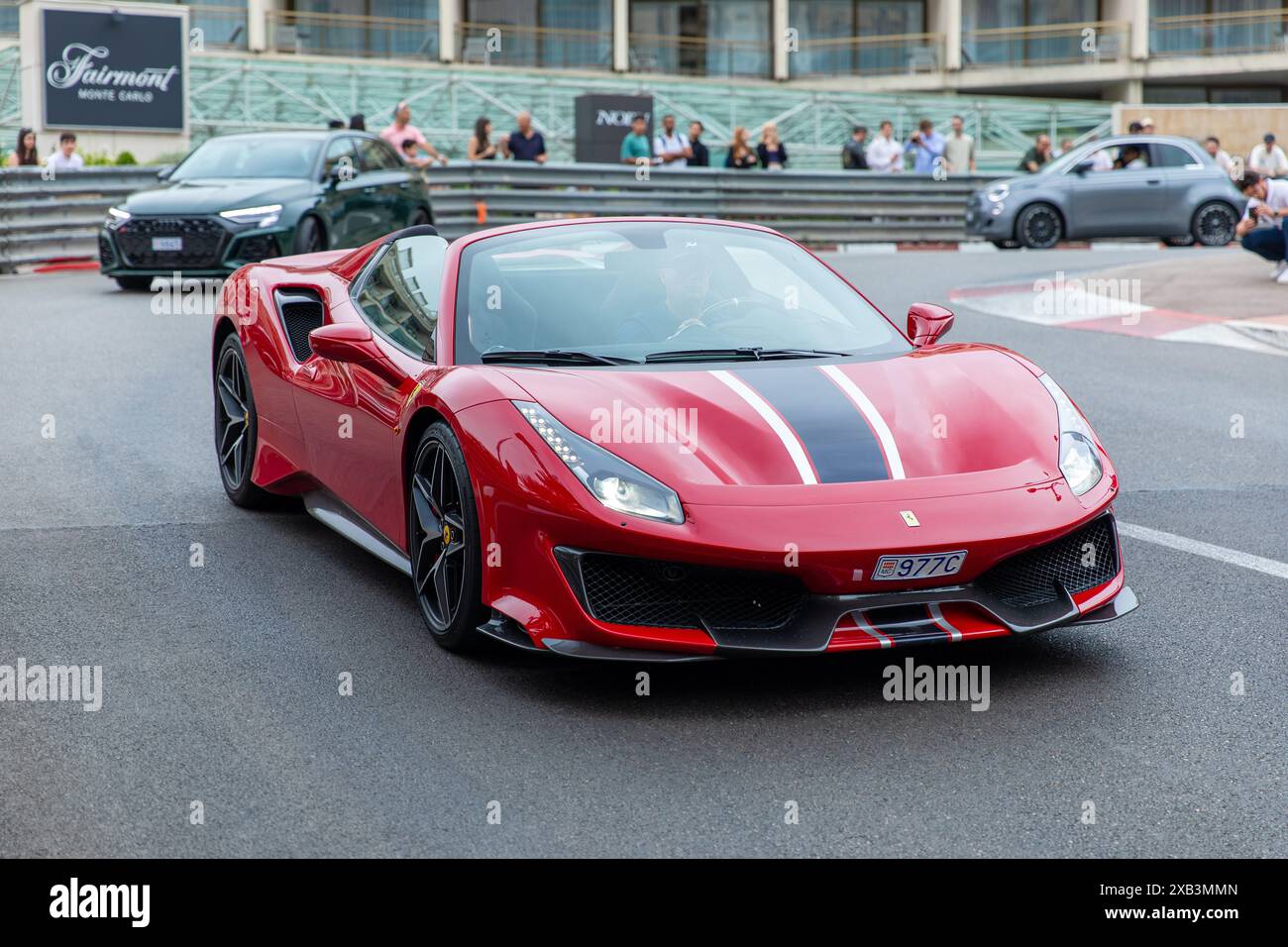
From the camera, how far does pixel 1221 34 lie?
2009 inches

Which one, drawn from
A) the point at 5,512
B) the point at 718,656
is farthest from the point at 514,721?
the point at 5,512

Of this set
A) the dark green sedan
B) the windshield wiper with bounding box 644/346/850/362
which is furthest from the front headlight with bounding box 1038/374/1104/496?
the dark green sedan

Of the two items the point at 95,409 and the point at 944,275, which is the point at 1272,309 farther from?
the point at 95,409

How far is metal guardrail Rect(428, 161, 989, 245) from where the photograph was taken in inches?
836

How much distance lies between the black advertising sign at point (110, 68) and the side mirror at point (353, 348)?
18897 mm

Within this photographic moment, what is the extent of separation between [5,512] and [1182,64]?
49164 millimetres

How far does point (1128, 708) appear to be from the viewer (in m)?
4.39

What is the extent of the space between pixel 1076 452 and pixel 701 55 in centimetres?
5007

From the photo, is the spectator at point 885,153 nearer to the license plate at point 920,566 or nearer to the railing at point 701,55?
the license plate at point 920,566

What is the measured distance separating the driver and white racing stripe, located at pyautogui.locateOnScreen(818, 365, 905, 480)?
0.55 m

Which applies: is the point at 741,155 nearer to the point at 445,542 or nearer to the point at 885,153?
the point at 885,153

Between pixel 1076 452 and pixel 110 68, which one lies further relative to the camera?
pixel 110 68

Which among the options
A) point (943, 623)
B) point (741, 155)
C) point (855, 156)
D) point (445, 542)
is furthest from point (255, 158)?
point (943, 623)

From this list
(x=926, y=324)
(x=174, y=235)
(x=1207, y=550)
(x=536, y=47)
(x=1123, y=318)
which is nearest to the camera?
(x=926, y=324)
